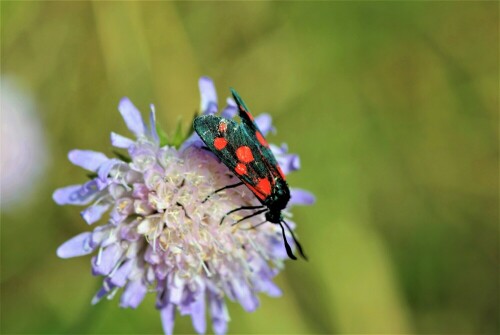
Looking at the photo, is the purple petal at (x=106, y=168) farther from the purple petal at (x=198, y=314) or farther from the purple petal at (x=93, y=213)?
the purple petal at (x=198, y=314)

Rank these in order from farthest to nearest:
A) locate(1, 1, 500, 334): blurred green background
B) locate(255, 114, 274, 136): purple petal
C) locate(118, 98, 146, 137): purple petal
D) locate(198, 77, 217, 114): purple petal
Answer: locate(1, 1, 500, 334): blurred green background → locate(255, 114, 274, 136): purple petal → locate(198, 77, 217, 114): purple petal → locate(118, 98, 146, 137): purple petal

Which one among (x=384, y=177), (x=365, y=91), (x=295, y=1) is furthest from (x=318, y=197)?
(x=295, y=1)

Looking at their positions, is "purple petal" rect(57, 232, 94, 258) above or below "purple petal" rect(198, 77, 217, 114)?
below

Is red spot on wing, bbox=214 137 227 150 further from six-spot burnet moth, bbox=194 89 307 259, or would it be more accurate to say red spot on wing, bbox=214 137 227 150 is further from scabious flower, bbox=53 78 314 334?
scabious flower, bbox=53 78 314 334

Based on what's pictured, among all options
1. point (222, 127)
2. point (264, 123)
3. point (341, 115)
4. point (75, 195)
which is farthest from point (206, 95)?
point (341, 115)

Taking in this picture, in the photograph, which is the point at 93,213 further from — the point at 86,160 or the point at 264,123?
the point at 264,123

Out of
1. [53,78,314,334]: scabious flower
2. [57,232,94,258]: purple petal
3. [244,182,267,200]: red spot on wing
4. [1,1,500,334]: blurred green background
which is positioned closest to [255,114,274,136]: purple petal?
[53,78,314,334]: scabious flower

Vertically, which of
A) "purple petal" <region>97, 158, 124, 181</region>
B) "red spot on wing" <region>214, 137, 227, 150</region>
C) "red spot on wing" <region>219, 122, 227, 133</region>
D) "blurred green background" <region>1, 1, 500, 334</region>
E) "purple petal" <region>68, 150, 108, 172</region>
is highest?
"purple petal" <region>68, 150, 108, 172</region>

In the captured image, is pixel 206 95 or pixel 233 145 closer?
pixel 233 145
